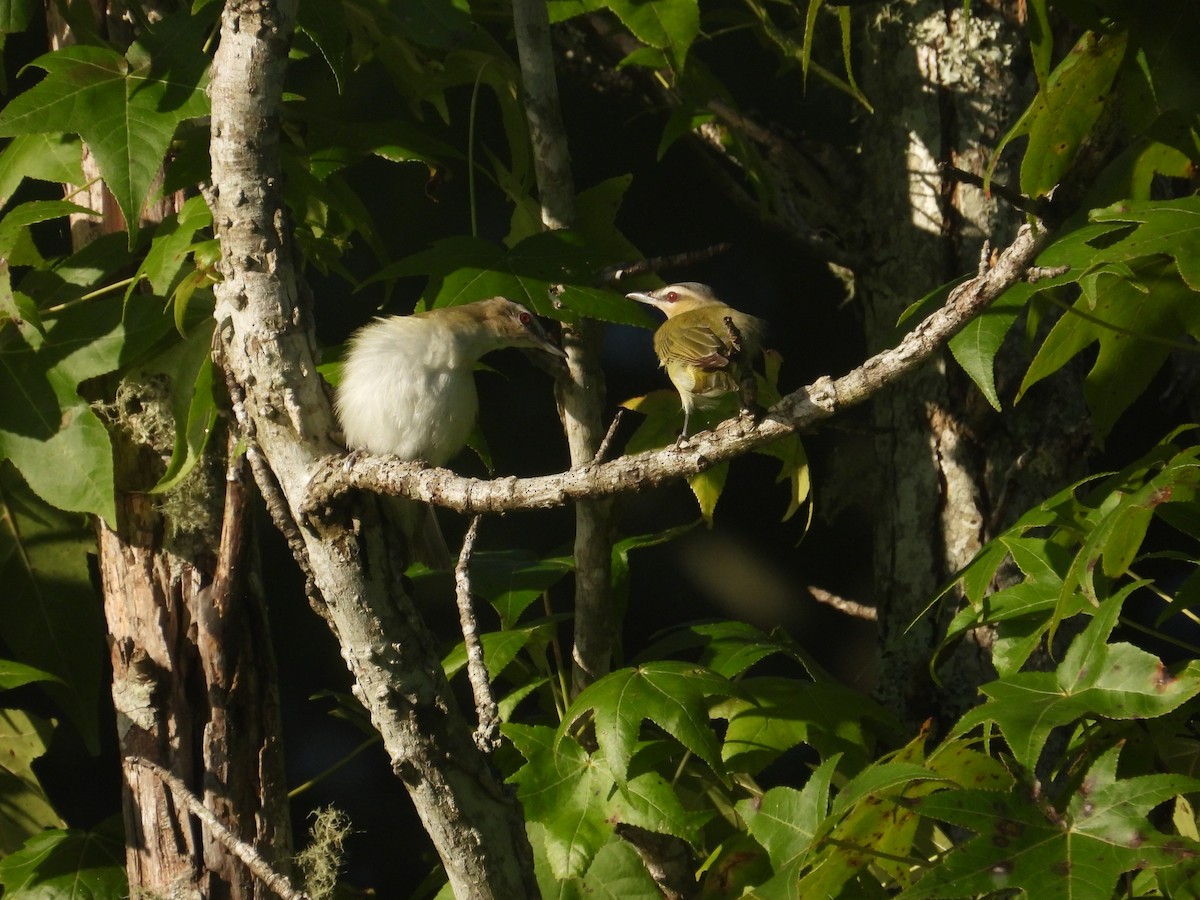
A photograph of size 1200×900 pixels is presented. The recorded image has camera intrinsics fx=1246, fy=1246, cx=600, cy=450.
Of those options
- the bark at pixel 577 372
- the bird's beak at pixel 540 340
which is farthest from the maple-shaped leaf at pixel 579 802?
the bird's beak at pixel 540 340

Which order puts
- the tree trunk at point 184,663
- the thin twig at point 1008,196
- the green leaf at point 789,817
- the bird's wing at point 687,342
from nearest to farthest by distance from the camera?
the thin twig at point 1008,196 < the bird's wing at point 687,342 < the green leaf at point 789,817 < the tree trunk at point 184,663

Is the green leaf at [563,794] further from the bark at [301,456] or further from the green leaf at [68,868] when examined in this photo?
the green leaf at [68,868]

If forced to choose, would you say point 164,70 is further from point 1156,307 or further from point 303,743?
point 303,743

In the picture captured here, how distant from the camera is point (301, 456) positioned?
65.1 inches

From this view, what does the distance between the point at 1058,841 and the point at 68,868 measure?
1762mm

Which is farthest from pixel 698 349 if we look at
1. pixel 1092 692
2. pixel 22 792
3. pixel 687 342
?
pixel 22 792

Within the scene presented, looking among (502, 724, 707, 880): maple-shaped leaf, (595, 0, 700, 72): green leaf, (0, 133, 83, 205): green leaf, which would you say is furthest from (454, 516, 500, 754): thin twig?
(0, 133, 83, 205): green leaf

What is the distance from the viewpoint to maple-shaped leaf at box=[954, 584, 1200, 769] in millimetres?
1544

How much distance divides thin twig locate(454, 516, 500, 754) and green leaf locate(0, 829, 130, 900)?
0.99 meters

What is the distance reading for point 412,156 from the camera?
2.30 meters

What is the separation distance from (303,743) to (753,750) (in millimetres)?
1640

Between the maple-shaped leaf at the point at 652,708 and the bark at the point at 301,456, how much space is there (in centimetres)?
27

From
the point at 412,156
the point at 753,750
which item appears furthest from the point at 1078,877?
the point at 412,156

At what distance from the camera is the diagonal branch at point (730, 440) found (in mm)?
1106
